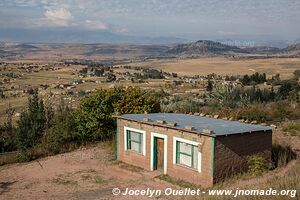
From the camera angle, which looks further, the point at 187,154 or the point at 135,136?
the point at 135,136

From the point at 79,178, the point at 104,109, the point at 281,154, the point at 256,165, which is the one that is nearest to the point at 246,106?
the point at 104,109

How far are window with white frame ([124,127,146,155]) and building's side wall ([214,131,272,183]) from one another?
408 cm

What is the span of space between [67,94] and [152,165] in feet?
127

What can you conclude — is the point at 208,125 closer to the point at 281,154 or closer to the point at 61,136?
the point at 281,154

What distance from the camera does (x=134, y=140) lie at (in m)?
19.2

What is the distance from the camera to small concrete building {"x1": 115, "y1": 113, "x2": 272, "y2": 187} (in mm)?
15562

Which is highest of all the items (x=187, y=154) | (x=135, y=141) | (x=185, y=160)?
(x=187, y=154)

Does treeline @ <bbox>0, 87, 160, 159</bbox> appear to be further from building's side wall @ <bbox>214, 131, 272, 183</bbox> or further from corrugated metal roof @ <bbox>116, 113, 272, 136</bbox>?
building's side wall @ <bbox>214, 131, 272, 183</bbox>

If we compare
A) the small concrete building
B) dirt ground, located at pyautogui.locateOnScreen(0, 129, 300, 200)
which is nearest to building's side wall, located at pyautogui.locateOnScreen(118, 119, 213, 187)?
the small concrete building

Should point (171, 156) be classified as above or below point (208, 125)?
below

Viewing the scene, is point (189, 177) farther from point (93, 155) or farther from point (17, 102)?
point (17, 102)

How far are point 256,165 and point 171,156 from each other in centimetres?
327

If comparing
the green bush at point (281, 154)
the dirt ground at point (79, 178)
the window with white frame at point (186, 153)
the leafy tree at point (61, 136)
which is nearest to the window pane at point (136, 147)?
the dirt ground at point (79, 178)

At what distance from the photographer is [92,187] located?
1647 centimetres
